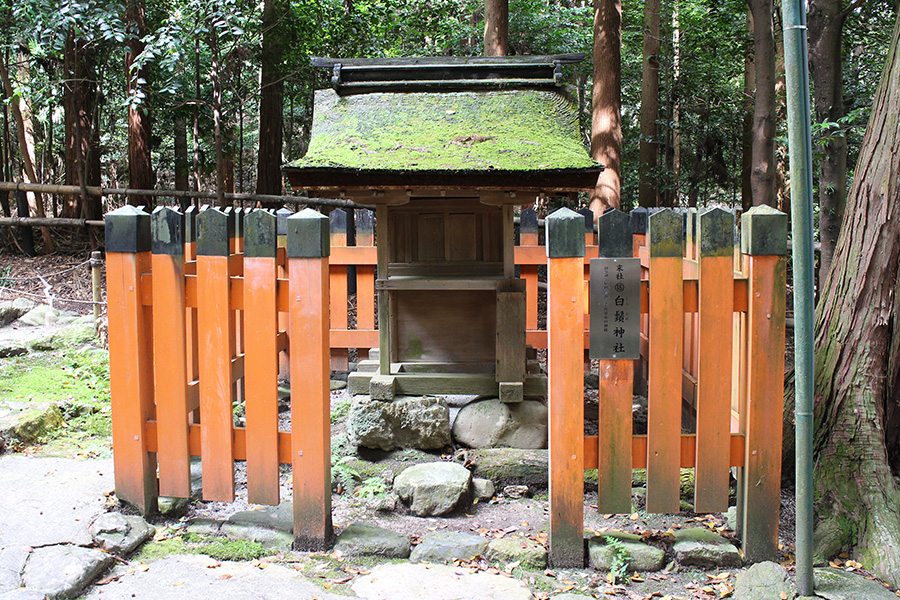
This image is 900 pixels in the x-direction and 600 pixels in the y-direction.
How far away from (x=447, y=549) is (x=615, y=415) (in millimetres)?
1126

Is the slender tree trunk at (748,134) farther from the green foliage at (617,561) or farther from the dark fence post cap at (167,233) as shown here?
the dark fence post cap at (167,233)

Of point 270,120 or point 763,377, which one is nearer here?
point 763,377

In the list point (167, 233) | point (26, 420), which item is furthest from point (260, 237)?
point (26, 420)

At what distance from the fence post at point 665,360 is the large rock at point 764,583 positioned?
43 centimetres

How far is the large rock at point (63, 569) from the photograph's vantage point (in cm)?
283

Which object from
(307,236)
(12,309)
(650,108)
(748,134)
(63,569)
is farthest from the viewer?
(650,108)

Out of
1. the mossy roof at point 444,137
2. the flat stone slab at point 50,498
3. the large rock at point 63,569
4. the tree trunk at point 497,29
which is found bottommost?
the large rock at point 63,569

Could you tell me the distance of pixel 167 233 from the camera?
3.46 m

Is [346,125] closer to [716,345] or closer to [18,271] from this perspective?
[716,345]

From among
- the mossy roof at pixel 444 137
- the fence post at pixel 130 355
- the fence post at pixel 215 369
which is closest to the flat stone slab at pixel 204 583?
the fence post at pixel 215 369

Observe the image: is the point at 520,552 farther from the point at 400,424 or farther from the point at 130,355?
the point at 130,355

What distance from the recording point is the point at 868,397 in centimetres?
363

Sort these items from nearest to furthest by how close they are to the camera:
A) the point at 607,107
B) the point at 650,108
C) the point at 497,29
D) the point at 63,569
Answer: the point at 63,569, the point at 607,107, the point at 497,29, the point at 650,108

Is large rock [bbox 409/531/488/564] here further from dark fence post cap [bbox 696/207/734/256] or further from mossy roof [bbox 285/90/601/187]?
mossy roof [bbox 285/90/601/187]
